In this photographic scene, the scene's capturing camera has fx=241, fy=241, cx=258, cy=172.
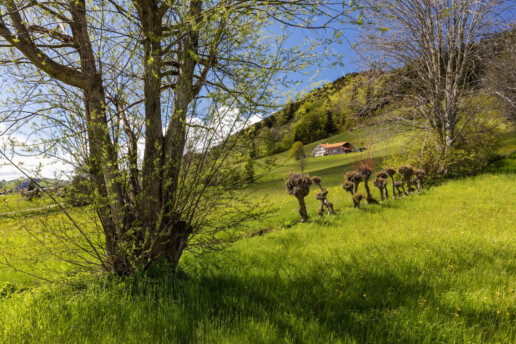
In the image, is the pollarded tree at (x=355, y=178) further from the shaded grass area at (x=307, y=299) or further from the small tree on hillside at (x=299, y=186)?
the shaded grass area at (x=307, y=299)

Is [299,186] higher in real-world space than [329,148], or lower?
lower

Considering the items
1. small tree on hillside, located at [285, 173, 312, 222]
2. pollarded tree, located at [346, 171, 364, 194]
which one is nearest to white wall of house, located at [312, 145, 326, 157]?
pollarded tree, located at [346, 171, 364, 194]

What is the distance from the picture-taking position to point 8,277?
4668 millimetres

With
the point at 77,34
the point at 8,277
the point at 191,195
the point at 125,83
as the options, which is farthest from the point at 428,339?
the point at 8,277

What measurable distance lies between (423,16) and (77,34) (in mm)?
16124

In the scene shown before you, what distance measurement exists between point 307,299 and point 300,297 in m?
0.10

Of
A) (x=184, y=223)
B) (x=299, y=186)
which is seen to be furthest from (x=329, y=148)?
(x=184, y=223)

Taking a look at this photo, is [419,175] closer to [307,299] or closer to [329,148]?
[307,299]

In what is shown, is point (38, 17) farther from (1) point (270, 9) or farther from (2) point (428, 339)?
(2) point (428, 339)

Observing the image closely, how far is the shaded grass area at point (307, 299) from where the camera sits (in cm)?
236

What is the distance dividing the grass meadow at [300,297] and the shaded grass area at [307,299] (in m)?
0.01

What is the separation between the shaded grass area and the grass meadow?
14 millimetres

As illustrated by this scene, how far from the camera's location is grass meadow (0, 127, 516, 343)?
2369mm

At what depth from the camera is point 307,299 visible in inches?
120
